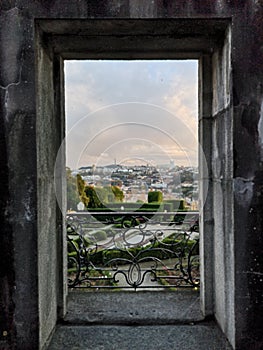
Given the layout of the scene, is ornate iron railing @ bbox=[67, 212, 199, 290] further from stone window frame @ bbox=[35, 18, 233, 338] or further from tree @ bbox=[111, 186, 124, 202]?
stone window frame @ bbox=[35, 18, 233, 338]

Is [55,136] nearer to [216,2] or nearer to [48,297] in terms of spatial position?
[48,297]

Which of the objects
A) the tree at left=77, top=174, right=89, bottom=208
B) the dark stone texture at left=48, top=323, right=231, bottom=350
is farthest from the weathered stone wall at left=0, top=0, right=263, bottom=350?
the tree at left=77, top=174, right=89, bottom=208

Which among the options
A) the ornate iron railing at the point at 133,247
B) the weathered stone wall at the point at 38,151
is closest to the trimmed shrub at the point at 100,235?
the ornate iron railing at the point at 133,247

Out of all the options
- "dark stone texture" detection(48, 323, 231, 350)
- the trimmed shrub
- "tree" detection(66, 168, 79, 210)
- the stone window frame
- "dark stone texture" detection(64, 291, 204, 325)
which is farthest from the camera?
the trimmed shrub

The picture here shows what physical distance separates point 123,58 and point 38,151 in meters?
1.24

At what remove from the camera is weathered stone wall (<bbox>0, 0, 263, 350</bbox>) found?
254 cm

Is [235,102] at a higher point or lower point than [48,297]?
higher

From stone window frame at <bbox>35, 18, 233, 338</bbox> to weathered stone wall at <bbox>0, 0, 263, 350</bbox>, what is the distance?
0.07 metres

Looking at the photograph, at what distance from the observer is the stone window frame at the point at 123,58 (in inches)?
105

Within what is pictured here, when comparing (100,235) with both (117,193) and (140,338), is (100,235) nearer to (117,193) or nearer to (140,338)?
(117,193)

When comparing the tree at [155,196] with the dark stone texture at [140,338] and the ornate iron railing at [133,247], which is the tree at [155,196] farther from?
the dark stone texture at [140,338]

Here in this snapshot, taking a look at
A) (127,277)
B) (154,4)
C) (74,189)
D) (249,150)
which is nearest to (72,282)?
(127,277)

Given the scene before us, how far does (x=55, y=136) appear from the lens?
10.7 feet

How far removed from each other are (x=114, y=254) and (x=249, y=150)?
2540 mm
